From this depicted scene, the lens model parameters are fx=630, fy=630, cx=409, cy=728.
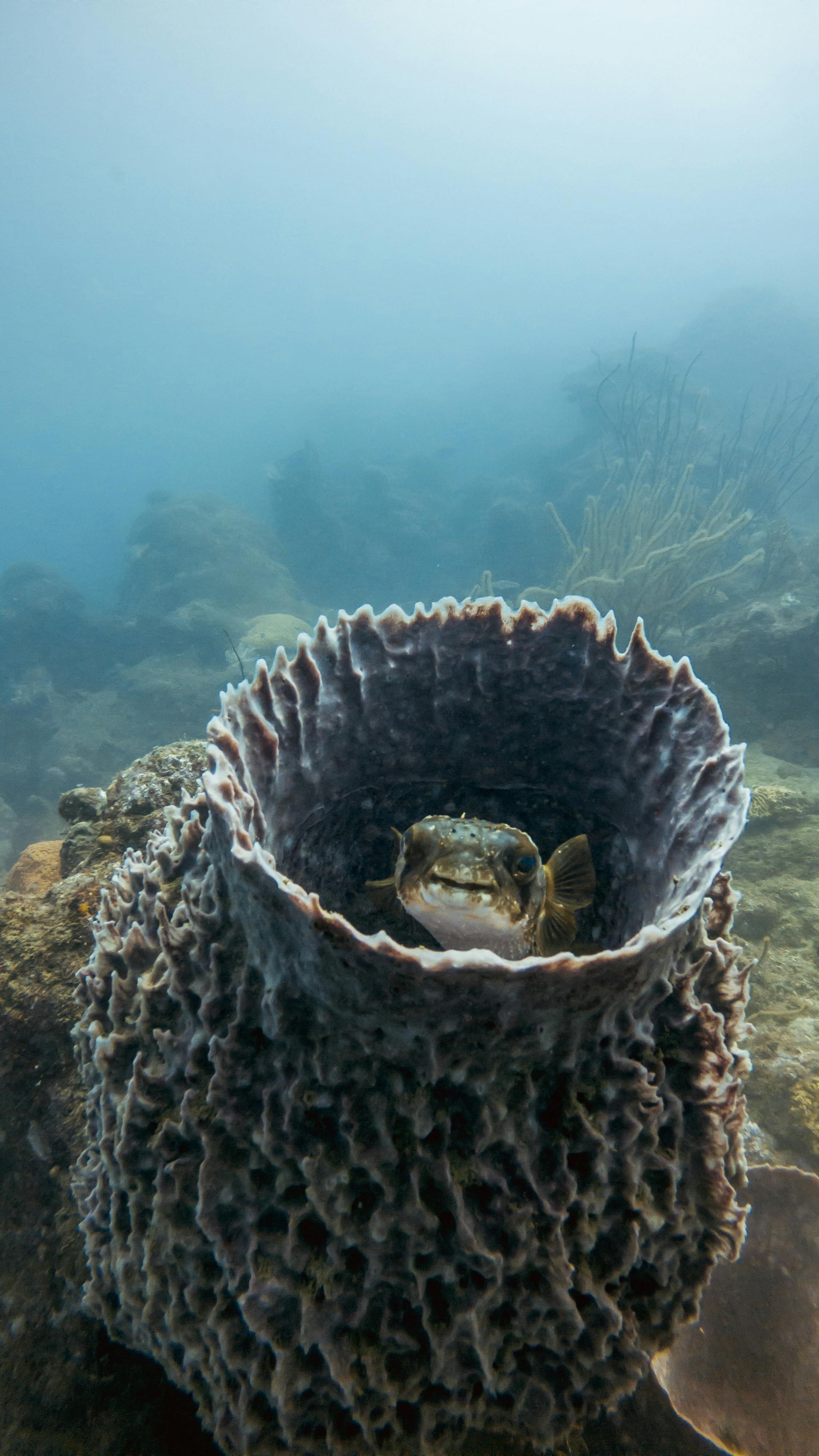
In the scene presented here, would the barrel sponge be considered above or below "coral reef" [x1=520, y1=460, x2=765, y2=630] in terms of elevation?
below

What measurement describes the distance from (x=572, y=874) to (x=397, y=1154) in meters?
1.01

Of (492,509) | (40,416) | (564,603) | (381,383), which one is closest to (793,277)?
(381,383)

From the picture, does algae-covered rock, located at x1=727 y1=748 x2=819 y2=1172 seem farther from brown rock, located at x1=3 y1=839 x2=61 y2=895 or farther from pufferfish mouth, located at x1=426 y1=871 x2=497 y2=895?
brown rock, located at x1=3 y1=839 x2=61 y2=895

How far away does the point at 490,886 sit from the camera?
5.41 feet

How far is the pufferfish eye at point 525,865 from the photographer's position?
1.77 meters

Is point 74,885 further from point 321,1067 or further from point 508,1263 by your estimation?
point 508,1263

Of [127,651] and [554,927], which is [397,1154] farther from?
[127,651]

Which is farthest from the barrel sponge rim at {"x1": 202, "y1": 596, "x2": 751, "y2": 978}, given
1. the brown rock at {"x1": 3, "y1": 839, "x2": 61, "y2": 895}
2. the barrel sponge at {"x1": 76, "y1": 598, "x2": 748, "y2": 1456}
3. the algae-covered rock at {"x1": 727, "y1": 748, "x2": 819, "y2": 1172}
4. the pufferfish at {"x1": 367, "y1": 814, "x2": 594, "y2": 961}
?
the brown rock at {"x1": 3, "y1": 839, "x2": 61, "y2": 895}

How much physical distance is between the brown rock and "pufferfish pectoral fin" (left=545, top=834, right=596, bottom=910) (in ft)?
12.1

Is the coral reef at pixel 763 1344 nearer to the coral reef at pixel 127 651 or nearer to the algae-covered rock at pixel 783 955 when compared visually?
the algae-covered rock at pixel 783 955

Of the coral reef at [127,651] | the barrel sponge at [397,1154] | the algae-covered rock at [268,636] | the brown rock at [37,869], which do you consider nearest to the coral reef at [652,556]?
the algae-covered rock at [268,636]

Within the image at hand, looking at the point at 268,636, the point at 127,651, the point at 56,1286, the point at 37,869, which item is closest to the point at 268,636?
the point at 268,636

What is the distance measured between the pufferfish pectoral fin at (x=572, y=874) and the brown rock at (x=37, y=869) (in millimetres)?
3681

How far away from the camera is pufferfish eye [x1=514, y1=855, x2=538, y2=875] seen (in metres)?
1.77
